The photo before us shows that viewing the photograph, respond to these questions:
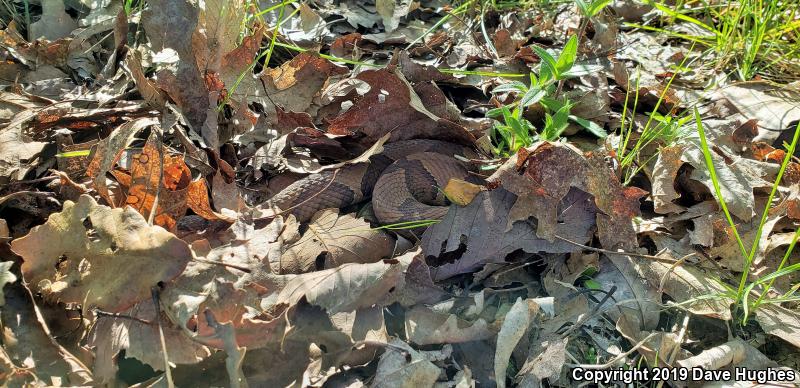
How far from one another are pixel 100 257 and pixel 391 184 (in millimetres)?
1091

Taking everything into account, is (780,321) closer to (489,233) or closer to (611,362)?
(611,362)

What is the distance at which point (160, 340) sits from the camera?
1509 millimetres

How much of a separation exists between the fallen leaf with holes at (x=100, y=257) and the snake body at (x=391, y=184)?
55 centimetres

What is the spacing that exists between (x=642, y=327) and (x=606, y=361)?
0.18 metres

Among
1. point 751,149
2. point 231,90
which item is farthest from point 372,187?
point 751,149

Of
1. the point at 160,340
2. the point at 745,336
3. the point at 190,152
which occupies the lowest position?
the point at 745,336

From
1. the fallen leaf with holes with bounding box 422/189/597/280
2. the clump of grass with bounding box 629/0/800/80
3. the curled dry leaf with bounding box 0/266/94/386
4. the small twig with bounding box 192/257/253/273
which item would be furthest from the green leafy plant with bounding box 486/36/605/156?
the curled dry leaf with bounding box 0/266/94/386

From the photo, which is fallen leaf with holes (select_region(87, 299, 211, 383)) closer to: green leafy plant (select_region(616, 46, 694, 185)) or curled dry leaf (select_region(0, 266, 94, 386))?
curled dry leaf (select_region(0, 266, 94, 386))

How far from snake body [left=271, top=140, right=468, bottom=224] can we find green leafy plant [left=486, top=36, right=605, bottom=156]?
19cm

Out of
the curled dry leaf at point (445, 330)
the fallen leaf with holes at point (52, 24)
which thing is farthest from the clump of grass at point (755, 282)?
the fallen leaf with holes at point (52, 24)

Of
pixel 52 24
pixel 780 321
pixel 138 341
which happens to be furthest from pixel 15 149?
pixel 780 321

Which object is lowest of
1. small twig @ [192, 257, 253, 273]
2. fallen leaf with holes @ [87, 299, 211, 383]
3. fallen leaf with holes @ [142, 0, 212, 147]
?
fallen leaf with holes @ [87, 299, 211, 383]

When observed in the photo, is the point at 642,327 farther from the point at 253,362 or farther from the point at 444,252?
the point at 253,362

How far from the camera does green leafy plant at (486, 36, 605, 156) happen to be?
2.08 m
